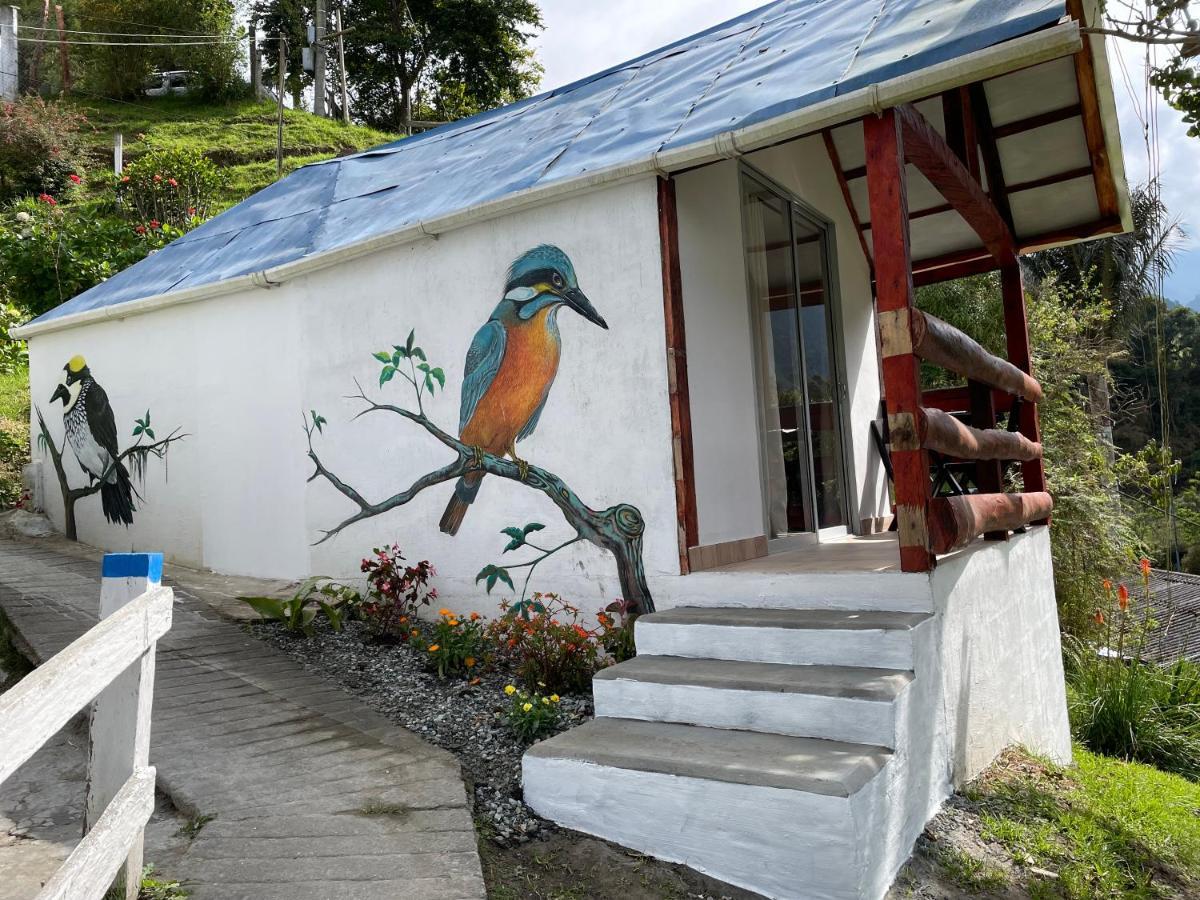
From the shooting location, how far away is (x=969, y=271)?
7.99m

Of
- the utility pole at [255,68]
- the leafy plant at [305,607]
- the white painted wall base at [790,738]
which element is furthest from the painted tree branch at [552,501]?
the utility pole at [255,68]

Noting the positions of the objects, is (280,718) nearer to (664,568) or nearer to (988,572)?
(664,568)

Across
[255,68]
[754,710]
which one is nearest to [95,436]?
[754,710]

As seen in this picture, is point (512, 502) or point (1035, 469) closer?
point (512, 502)

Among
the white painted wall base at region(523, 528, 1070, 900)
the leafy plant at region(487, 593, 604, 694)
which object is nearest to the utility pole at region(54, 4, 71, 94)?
the leafy plant at region(487, 593, 604, 694)

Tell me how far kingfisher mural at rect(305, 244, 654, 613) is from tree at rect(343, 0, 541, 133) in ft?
89.6

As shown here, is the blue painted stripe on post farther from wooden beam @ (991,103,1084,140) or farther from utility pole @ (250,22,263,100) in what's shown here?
utility pole @ (250,22,263,100)

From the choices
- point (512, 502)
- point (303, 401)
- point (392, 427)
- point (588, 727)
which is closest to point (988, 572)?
point (588, 727)

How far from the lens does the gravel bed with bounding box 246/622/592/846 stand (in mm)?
3451

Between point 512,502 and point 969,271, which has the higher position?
point 969,271

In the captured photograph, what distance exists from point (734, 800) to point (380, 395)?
428 cm

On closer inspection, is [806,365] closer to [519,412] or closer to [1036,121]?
[1036,121]

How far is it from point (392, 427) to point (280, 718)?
8.15 feet

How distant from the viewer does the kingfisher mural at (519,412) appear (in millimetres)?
5039
